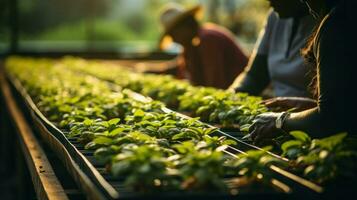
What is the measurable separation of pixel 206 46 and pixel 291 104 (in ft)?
12.4

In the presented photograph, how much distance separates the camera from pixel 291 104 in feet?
11.5

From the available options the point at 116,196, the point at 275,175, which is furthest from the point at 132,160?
the point at 275,175

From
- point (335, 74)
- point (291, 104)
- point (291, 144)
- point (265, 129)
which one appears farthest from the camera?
point (291, 104)

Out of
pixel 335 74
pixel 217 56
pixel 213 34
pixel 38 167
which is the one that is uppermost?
pixel 335 74

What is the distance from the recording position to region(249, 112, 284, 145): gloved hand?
2.87m

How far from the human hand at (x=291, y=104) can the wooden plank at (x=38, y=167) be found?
122 cm

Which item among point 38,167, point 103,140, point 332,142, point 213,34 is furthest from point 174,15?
point 332,142

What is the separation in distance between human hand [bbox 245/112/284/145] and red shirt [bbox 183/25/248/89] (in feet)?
14.2

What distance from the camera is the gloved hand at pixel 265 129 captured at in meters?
2.87

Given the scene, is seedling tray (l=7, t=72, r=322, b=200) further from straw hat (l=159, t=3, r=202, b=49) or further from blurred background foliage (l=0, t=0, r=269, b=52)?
blurred background foliage (l=0, t=0, r=269, b=52)

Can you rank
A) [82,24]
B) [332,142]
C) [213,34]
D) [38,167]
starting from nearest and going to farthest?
[332,142]
[38,167]
[213,34]
[82,24]

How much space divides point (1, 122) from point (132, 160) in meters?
8.23

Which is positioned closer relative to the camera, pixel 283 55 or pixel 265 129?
pixel 265 129

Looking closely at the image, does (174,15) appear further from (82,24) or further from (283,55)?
(82,24)
